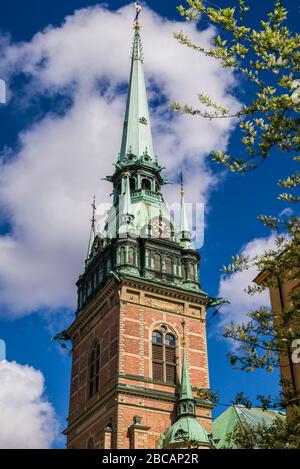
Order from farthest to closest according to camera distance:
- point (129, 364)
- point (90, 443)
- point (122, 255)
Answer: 1. point (122, 255)
2. point (90, 443)
3. point (129, 364)

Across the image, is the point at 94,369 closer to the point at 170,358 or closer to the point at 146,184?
the point at 170,358

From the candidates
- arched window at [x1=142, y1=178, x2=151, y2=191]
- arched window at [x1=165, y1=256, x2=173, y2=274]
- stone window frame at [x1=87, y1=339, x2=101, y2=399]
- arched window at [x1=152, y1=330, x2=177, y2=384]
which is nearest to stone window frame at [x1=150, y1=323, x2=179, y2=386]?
arched window at [x1=152, y1=330, x2=177, y2=384]

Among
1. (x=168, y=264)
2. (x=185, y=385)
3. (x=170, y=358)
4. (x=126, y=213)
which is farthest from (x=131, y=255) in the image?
(x=185, y=385)

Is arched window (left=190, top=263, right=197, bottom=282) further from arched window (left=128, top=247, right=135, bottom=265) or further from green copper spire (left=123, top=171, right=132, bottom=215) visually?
green copper spire (left=123, top=171, right=132, bottom=215)

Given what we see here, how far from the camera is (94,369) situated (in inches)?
1801

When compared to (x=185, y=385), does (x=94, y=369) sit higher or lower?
higher

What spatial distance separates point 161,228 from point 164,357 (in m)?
10.8

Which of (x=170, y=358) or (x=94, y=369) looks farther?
(x=94, y=369)

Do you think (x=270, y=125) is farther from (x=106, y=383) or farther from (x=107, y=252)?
(x=107, y=252)

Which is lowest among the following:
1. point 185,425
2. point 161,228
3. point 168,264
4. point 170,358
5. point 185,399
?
point 185,425

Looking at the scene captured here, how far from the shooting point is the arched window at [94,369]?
4492 cm

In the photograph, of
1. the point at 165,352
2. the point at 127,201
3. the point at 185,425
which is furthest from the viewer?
the point at 127,201

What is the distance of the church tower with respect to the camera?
41.0 metres

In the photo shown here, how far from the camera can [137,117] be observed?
5941cm
